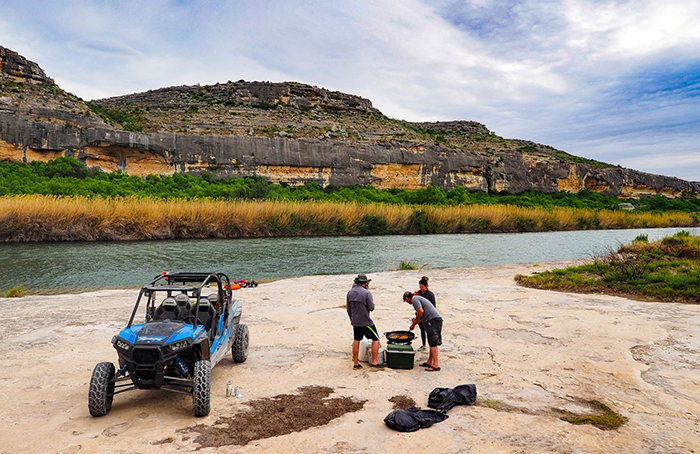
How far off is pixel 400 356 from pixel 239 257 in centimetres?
1471

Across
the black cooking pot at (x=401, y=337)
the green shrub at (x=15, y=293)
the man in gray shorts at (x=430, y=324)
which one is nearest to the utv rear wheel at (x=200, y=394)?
the black cooking pot at (x=401, y=337)

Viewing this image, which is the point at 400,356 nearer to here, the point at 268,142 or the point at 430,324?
the point at 430,324

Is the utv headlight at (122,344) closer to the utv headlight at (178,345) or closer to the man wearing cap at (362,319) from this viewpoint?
the utv headlight at (178,345)

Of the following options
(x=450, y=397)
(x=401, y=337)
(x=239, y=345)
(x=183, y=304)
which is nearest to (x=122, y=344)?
(x=183, y=304)

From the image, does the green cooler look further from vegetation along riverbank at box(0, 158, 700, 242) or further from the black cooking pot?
vegetation along riverbank at box(0, 158, 700, 242)

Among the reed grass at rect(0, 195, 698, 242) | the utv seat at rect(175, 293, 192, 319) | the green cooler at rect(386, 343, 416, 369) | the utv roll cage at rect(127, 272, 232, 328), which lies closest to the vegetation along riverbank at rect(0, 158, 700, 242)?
the reed grass at rect(0, 195, 698, 242)

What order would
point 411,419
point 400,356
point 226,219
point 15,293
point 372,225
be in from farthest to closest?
point 372,225 < point 226,219 < point 15,293 < point 400,356 < point 411,419

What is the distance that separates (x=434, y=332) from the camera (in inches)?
237

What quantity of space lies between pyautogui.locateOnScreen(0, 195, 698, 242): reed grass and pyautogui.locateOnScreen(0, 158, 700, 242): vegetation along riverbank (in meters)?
0.05

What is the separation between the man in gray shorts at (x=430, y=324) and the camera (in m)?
5.93

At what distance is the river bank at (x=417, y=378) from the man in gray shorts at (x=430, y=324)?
0.64 ft

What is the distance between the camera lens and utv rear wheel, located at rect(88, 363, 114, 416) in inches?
172

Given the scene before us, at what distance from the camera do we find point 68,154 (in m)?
43.1

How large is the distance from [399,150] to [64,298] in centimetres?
5073
